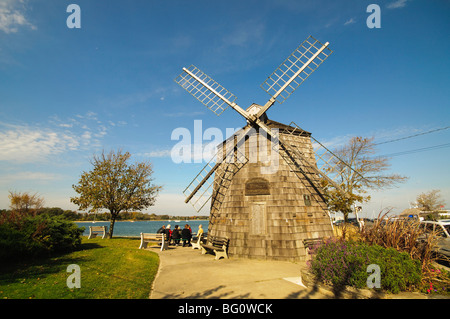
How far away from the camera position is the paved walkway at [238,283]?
5.57m

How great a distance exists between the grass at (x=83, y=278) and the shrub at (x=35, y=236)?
0.50 meters

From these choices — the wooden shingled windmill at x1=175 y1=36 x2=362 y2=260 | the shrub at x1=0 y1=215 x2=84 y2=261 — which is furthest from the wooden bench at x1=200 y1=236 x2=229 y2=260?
the shrub at x1=0 y1=215 x2=84 y2=261

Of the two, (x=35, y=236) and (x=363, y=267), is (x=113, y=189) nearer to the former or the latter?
(x=35, y=236)

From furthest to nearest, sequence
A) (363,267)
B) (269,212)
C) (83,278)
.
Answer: (269,212) < (83,278) < (363,267)

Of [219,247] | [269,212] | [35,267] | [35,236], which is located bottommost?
[219,247]

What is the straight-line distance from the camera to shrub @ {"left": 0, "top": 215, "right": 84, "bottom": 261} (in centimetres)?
812

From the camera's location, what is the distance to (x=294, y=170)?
487 inches

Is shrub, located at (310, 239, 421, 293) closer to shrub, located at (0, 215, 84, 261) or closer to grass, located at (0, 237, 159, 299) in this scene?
grass, located at (0, 237, 159, 299)

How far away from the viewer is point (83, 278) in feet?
21.8

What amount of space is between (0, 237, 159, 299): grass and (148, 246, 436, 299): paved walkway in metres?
0.64

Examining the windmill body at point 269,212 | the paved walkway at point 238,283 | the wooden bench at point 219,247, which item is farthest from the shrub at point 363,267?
the wooden bench at point 219,247

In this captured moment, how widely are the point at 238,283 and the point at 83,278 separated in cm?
534

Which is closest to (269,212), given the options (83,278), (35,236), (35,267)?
(83,278)

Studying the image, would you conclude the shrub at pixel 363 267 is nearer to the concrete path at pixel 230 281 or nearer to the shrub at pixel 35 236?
the concrete path at pixel 230 281
